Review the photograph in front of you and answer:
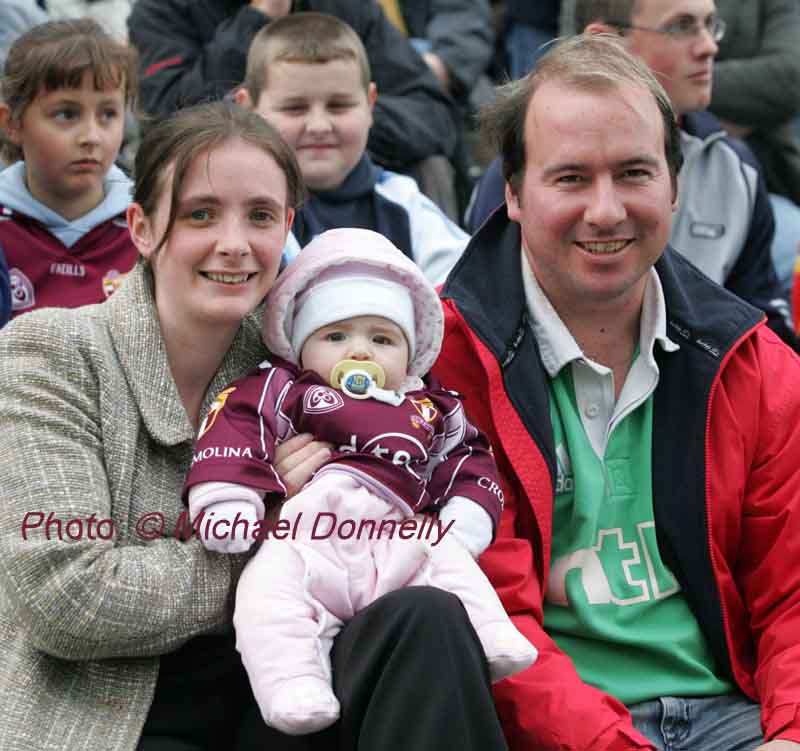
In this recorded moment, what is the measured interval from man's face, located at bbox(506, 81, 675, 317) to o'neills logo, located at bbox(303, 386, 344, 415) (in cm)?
56

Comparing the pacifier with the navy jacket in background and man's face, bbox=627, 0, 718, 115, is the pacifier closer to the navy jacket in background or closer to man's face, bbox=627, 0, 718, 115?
the navy jacket in background

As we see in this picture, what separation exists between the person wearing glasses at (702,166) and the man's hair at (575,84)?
3.60 feet

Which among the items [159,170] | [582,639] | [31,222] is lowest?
[582,639]

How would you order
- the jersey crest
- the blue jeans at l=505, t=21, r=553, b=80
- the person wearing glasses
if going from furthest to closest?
the blue jeans at l=505, t=21, r=553, b=80, the person wearing glasses, the jersey crest

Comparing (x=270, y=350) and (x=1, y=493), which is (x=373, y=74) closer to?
(x=270, y=350)

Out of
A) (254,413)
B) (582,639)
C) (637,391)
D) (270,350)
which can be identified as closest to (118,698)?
(254,413)

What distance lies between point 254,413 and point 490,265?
68cm

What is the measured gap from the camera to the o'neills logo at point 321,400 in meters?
2.37

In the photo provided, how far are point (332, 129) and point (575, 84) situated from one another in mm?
1339

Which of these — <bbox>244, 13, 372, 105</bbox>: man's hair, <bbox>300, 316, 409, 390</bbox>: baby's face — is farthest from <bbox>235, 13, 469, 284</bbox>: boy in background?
<bbox>300, 316, 409, 390</bbox>: baby's face

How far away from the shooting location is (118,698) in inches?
87.8

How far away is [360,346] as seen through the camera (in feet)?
8.11

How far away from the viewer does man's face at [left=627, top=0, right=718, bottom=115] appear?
4121mm

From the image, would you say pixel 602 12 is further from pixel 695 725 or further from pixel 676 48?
pixel 695 725
